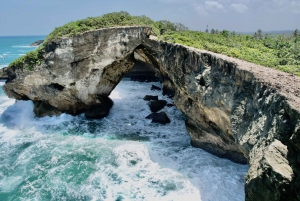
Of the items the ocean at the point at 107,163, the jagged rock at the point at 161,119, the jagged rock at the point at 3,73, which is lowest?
the ocean at the point at 107,163

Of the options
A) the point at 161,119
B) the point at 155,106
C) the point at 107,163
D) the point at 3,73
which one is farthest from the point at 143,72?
the point at 107,163

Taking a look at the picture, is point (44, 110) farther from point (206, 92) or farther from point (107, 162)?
point (206, 92)

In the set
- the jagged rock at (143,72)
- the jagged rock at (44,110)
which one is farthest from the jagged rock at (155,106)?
the jagged rock at (143,72)

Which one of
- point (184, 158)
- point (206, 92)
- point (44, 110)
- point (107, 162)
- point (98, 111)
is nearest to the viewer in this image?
point (206, 92)

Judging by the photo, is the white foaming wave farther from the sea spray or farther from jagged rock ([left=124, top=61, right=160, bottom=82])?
jagged rock ([left=124, top=61, right=160, bottom=82])

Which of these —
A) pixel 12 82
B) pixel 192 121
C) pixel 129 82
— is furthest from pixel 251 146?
pixel 129 82

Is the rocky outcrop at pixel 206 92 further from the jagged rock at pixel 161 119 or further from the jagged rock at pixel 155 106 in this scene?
the jagged rock at pixel 155 106
